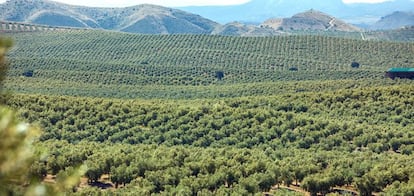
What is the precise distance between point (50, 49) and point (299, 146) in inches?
4898

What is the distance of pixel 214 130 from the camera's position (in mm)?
47219

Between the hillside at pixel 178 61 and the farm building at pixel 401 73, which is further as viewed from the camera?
the hillside at pixel 178 61

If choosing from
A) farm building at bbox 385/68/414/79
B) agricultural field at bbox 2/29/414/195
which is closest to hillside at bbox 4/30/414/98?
agricultural field at bbox 2/29/414/195

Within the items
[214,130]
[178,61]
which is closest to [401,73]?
[178,61]

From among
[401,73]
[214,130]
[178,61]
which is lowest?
[178,61]

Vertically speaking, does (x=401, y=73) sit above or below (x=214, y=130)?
below

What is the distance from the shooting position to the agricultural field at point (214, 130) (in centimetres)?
2820

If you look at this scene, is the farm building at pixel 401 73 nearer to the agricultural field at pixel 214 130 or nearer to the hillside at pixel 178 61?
the agricultural field at pixel 214 130

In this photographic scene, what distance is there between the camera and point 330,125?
46219mm

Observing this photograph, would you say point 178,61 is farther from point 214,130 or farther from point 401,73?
point 214,130

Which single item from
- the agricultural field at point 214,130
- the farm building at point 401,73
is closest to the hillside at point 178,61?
the agricultural field at point 214,130

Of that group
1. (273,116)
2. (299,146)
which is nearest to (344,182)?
(299,146)

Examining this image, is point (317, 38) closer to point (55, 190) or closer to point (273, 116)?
point (273, 116)

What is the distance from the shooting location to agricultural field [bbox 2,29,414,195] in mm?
28203
